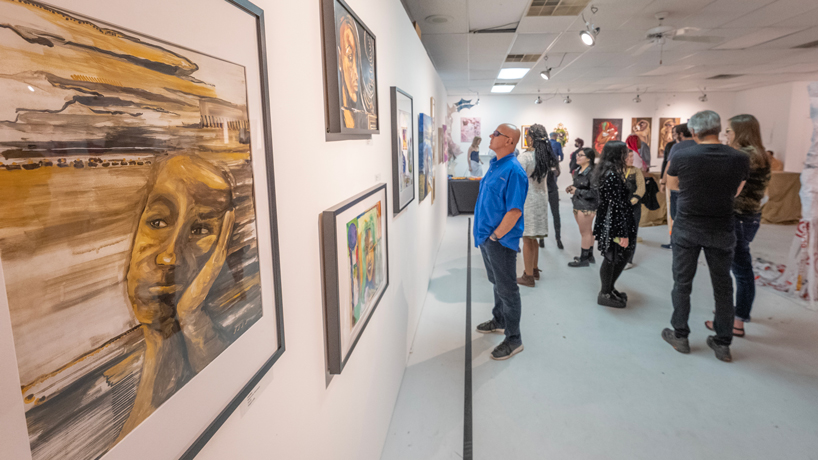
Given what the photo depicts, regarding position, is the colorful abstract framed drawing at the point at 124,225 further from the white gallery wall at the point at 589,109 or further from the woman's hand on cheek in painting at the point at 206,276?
the white gallery wall at the point at 589,109

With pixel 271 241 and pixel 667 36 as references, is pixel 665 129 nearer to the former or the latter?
pixel 667 36

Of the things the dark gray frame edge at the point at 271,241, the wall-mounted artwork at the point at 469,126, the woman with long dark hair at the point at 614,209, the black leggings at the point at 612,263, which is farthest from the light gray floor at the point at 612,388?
the wall-mounted artwork at the point at 469,126

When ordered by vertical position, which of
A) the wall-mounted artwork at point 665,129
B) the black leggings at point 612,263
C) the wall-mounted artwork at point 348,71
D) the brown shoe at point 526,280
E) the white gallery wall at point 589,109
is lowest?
the brown shoe at point 526,280

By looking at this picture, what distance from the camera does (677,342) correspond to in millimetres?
2887

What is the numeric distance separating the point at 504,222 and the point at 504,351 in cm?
93

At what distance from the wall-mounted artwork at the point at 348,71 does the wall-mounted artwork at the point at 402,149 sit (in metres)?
0.49

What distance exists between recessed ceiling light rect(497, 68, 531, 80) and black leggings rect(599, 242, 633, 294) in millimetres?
4821

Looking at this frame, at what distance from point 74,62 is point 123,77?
6 cm

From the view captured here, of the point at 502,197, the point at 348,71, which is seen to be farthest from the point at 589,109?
the point at 348,71

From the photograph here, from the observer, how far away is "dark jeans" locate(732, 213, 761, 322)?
9.62 feet

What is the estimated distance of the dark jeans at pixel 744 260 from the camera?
9.62ft

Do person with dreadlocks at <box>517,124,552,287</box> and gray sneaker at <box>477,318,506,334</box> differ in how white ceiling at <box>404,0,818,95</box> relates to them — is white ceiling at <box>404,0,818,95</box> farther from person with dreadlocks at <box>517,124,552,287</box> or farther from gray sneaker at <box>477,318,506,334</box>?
gray sneaker at <box>477,318,506,334</box>

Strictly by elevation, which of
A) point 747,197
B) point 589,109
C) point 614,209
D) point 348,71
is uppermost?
point 589,109

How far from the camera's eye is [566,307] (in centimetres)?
368
